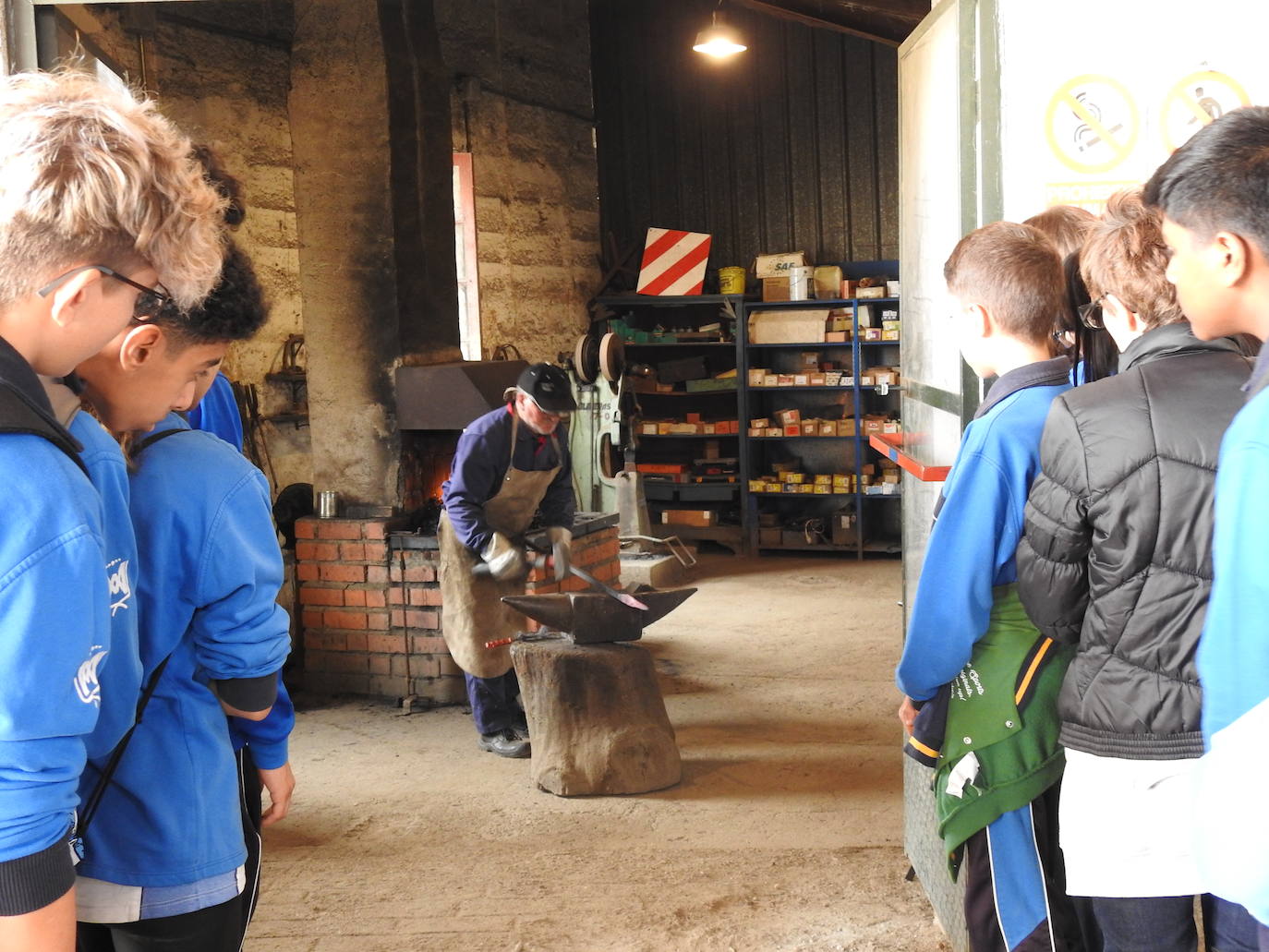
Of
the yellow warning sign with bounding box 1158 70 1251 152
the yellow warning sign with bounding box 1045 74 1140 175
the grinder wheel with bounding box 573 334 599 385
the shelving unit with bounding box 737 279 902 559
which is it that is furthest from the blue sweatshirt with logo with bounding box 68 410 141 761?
the shelving unit with bounding box 737 279 902 559

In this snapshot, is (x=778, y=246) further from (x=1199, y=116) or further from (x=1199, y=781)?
(x=1199, y=781)

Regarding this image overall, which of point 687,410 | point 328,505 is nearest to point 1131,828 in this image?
point 328,505

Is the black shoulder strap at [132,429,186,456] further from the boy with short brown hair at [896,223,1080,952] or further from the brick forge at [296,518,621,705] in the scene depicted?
the brick forge at [296,518,621,705]

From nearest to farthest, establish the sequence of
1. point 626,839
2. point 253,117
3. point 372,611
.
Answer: point 626,839 → point 372,611 → point 253,117

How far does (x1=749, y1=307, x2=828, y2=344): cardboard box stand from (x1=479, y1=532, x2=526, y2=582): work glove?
15.5 feet

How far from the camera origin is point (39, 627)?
3.65 ft

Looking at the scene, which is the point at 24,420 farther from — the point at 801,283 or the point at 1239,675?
the point at 801,283

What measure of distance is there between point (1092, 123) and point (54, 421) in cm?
203

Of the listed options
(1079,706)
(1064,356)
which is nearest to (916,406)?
(1064,356)

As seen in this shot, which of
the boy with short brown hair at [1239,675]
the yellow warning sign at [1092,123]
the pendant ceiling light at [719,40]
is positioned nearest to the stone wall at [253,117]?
the pendant ceiling light at [719,40]

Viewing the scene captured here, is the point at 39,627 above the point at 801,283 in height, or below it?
below

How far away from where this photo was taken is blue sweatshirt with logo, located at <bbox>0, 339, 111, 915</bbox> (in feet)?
3.61

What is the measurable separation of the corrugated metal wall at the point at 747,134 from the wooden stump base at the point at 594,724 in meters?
5.76

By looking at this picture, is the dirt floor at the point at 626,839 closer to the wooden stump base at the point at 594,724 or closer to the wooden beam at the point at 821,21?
the wooden stump base at the point at 594,724
